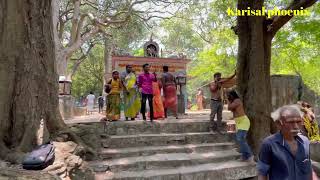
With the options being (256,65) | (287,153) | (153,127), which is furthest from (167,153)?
(287,153)

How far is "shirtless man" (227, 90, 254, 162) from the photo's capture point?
273 inches

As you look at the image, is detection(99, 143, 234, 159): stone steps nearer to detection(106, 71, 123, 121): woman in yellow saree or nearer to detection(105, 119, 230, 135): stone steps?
detection(105, 119, 230, 135): stone steps

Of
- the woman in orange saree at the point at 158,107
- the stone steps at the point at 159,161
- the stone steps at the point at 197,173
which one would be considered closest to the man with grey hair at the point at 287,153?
the stone steps at the point at 197,173

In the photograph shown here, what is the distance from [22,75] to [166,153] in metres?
3.38

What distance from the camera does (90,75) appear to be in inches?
1441

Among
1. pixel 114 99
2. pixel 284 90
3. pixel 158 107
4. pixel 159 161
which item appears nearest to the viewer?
pixel 159 161

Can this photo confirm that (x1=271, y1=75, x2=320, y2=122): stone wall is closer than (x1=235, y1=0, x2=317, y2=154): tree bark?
No

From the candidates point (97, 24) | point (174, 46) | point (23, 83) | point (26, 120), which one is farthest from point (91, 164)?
point (174, 46)

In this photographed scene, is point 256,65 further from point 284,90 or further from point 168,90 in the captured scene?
→ point 284,90

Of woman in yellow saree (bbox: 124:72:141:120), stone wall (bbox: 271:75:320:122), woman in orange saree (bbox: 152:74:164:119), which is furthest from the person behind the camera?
stone wall (bbox: 271:75:320:122)

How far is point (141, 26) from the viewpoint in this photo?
21.4 meters

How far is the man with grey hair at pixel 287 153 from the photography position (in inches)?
108

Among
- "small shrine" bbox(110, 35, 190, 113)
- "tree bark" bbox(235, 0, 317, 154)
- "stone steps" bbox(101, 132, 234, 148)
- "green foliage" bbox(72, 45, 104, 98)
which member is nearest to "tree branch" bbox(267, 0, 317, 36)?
"tree bark" bbox(235, 0, 317, 154)

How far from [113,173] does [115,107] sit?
273 centimetres
